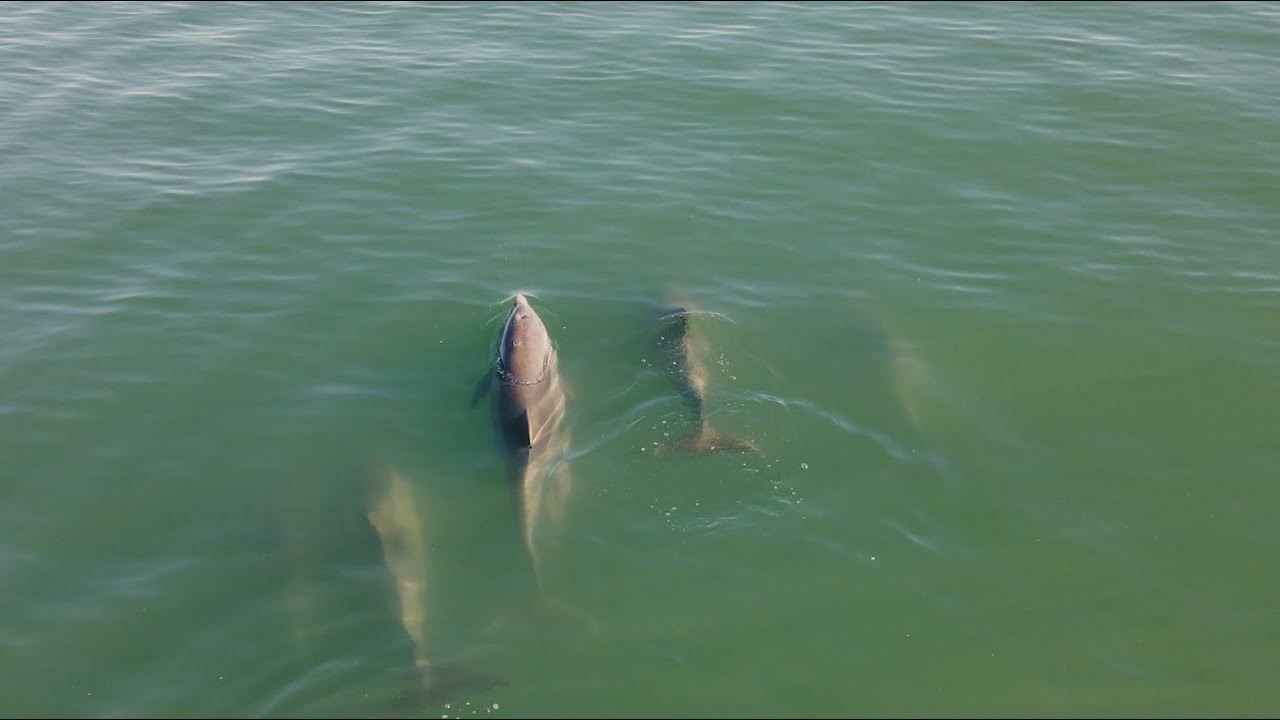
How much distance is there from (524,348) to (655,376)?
6.72 ft

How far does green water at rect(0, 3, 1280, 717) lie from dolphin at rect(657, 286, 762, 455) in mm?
242

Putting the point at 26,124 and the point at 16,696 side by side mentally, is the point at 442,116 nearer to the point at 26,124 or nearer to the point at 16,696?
the point at 26,124

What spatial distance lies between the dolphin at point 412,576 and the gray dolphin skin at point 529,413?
1.33 metres

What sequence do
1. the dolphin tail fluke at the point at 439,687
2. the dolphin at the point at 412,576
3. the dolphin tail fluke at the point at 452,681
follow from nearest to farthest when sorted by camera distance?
the dolphin tail fluke at the point at 439,687 → the dolphin tail fluke at the point at 452,681 → the dolphin at the point at 412,576

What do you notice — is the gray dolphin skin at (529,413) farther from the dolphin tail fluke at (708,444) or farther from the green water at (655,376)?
the dolphin tail fluke at (708,444)

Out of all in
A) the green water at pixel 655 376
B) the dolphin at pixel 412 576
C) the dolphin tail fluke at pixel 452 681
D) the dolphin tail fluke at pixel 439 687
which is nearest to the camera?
the dolphin tail fluke at pixel 439 687

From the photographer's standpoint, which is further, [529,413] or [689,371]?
[689,371]

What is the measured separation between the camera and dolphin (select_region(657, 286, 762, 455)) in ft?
42.6

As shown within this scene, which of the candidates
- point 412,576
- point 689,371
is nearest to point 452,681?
point 412,576

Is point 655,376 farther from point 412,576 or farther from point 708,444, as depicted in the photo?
point 412,576

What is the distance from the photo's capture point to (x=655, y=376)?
14.6 metres

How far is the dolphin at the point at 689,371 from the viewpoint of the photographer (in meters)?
13.0

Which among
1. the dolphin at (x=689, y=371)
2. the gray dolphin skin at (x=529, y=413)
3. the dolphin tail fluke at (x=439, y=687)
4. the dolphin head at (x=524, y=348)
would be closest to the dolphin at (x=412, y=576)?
the dolphin tail fluke at (x=439, y=687)

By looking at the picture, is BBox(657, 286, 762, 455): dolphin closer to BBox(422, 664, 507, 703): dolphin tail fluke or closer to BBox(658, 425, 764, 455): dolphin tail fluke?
BBox(658, 425, 764, 455): dolphin tail fluke
